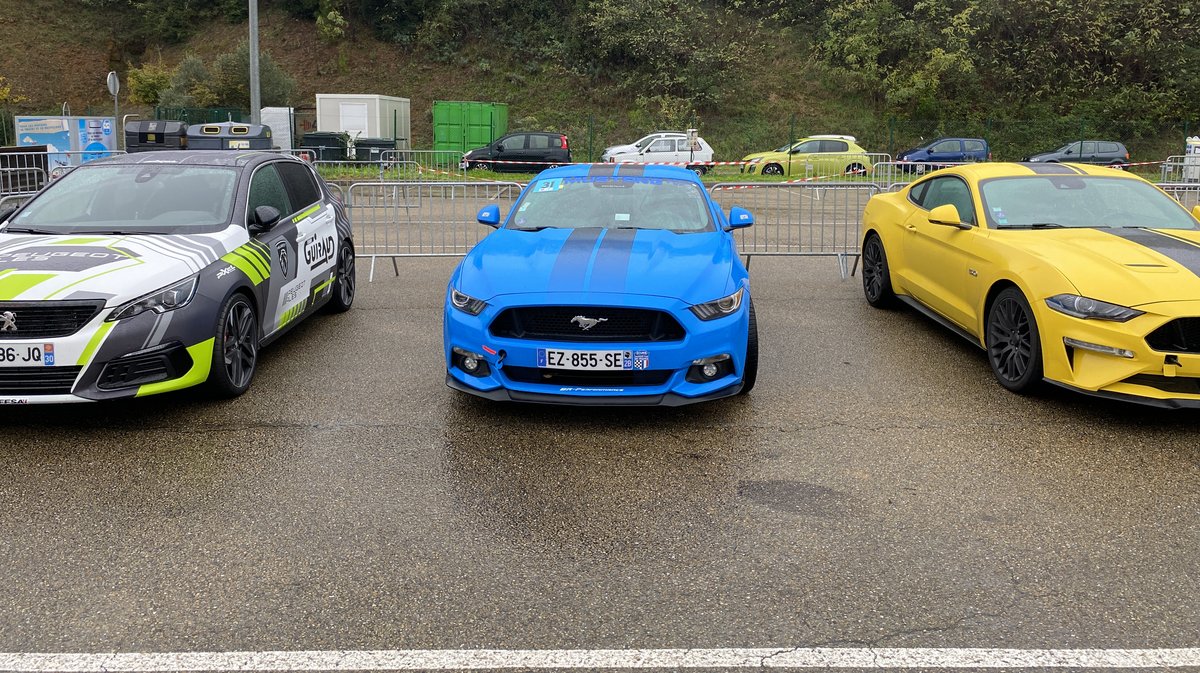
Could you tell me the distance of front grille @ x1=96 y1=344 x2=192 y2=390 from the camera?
5.32 m

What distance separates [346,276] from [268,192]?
1.69 metres

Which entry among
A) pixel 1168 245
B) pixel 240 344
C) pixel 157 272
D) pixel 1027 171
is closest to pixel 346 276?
pixel 240 344

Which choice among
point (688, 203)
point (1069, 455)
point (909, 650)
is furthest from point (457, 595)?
point (688, 203)

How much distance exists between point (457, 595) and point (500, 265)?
268cm

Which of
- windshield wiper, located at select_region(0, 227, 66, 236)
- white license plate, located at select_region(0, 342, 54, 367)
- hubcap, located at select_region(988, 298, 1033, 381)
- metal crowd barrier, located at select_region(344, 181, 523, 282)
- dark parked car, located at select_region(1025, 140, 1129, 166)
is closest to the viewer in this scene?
white license plate, located at select_region(0, 342, 54, 367)

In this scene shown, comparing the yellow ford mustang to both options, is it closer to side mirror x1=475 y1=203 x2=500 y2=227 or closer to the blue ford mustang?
the blue ford mustang

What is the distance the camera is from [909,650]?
334cm

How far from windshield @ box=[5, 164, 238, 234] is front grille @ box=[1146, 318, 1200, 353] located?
5687 mm

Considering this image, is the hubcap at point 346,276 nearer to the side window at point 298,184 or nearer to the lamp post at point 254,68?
the side window at point 298,184

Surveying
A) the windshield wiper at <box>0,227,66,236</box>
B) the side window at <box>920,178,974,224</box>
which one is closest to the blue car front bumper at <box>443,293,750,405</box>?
the side window at <box>920,178,974,224</box>

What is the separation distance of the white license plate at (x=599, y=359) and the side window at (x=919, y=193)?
13.6 ft

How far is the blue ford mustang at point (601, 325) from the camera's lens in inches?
215

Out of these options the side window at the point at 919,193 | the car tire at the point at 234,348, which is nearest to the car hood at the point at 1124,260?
the side window at the point at 919,193

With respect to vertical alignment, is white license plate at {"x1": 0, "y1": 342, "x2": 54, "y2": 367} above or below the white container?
below
